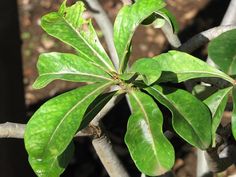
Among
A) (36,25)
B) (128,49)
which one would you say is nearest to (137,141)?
(128,49)

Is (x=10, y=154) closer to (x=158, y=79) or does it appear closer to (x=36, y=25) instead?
(x=158, y=79)

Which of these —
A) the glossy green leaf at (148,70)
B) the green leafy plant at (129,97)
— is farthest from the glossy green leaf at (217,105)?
the glossy green leaf at (148,70)

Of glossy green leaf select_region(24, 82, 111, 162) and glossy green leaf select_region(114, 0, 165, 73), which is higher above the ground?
glossy green leaf select_region(114, 0, 165, 73)

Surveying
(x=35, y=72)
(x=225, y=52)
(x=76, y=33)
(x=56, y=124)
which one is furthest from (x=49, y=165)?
(x=35, y=72)

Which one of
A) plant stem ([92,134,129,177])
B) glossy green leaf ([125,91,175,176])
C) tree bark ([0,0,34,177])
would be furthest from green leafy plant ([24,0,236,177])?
tree bark ([0,0,34,177])

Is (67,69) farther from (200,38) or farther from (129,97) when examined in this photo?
(200,38)

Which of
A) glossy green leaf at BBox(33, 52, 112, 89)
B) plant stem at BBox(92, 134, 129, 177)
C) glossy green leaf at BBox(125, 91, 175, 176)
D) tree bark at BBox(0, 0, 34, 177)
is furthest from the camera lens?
tree bark at BBox(0, 0, 34, 177)

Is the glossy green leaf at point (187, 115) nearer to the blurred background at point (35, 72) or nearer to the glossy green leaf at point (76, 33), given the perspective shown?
the glossy green leaf at point (76, 33)

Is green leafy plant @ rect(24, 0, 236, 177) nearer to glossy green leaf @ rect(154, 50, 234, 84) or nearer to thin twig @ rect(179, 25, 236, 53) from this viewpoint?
glossy green leaf @ rect(154, 50, 234, 84)
